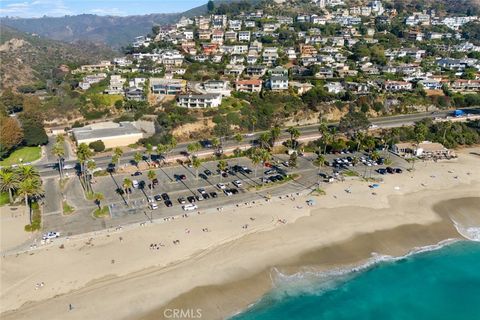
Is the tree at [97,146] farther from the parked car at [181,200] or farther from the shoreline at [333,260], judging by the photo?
the shoreline at [333,260]

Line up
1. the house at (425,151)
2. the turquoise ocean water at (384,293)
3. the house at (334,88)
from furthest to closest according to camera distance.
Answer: the house at (334,88) → the house at (425,151) → the turquoise ocean water at (384,293)

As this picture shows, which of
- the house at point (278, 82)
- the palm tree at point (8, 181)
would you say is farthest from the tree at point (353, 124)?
the palm tree at point (8, 181)

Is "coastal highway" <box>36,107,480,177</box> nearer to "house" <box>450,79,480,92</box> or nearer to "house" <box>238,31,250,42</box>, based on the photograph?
"house" <box>450,79,480,92</box>

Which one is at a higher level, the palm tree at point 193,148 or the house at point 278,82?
the house at point 278,82

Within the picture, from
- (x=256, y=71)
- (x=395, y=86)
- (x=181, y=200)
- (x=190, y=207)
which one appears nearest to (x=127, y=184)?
(x=181, y=200)

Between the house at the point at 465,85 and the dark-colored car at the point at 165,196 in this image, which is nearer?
the dark-colored car at the point at 165,196

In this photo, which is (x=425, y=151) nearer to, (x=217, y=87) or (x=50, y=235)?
(x=217, y=87)

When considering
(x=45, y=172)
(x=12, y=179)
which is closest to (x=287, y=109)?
(x=45, y=172)
